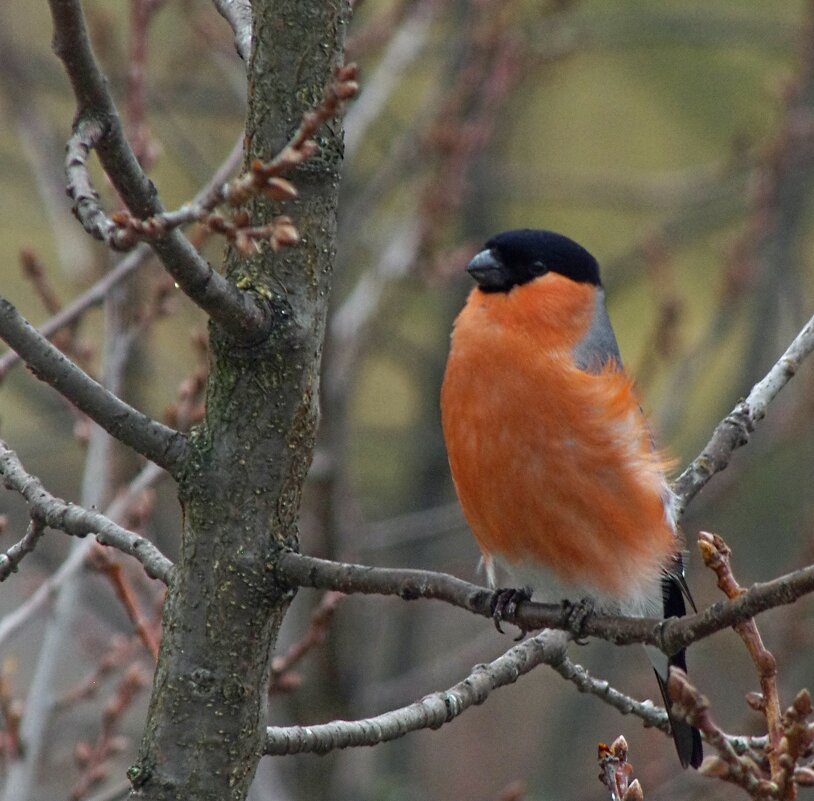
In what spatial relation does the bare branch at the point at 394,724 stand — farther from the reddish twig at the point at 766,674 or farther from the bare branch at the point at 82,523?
the reddish twig at the point at 766,674

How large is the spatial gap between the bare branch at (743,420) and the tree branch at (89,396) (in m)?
1.40

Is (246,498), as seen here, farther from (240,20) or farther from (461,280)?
(461,280)

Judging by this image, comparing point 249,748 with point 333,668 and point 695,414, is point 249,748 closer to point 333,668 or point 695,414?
point 333,668

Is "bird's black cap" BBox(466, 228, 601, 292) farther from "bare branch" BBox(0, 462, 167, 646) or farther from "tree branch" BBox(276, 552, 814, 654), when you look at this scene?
"tree branch" BBox(276, 552, 814, 654)

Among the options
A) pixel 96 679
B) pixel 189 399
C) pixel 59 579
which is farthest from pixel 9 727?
pixel 189 399

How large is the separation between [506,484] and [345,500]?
8.18 ft

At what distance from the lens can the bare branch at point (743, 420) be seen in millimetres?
3000

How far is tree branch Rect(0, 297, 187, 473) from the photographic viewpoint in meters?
2.09

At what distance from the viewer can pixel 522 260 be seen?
411 cm

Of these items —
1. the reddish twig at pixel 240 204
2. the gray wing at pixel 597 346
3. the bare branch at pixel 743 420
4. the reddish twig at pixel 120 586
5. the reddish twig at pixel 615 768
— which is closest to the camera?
the reddish twig at pixel 240 204

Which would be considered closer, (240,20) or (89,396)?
(89,396)

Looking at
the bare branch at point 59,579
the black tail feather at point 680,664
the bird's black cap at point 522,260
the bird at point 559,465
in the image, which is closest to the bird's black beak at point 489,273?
the bird's black cap at point 522,260

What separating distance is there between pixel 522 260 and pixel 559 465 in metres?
0.91

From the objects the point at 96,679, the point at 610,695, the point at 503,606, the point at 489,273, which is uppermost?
the point at 489,273
